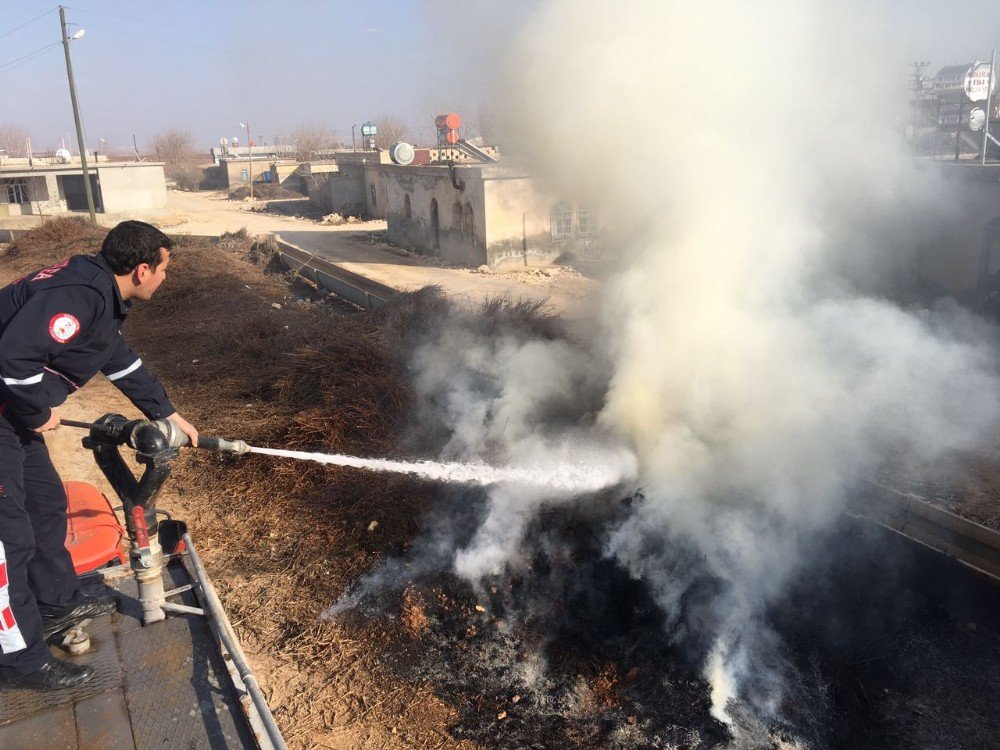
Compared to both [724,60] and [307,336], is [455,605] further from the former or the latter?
[307,336]

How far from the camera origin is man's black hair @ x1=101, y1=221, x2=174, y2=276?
3.27 meters

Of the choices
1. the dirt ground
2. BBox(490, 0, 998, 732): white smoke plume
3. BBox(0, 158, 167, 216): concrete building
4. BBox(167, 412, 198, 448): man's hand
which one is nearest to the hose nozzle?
BBox(167, 412, 198, 448): man's hand

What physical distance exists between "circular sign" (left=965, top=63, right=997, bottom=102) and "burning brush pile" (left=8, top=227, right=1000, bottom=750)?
39.5ft

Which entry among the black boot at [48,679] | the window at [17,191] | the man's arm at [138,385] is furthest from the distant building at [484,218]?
the window at [17,191]

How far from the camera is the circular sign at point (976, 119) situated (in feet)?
46.7

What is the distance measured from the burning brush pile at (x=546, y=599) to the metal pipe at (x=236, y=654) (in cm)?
80

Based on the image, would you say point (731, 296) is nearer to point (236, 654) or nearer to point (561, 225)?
point (236, 654)

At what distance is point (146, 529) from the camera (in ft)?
11.2

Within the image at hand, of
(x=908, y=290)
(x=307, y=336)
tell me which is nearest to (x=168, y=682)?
(x=307, y=336)

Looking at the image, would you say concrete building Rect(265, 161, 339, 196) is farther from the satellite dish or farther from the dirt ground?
the satellite dish

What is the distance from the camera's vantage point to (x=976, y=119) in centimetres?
1428

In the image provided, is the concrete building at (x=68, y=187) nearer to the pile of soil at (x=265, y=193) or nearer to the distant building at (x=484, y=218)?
the pile of soil at (x=265, y=193)

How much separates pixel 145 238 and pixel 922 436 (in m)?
7.69

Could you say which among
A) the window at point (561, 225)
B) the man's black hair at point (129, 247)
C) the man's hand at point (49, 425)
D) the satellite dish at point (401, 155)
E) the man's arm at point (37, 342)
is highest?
the satellite dish at point (401, 155)
